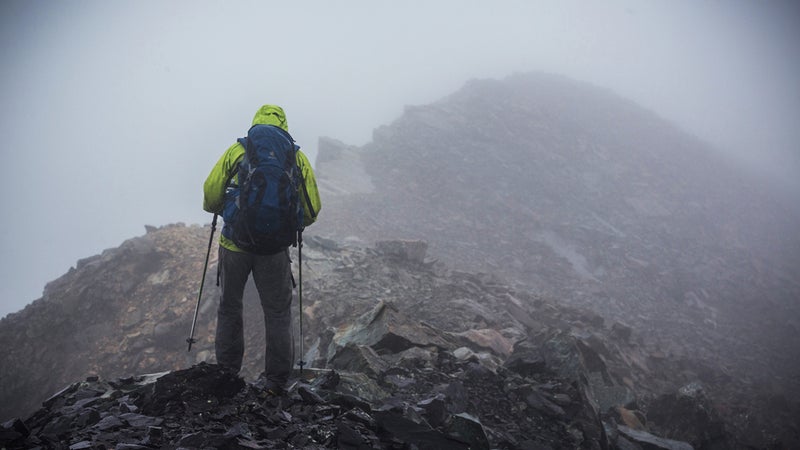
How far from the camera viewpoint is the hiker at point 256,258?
3943 millimetres

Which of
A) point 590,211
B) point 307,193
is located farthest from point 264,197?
point 590,211

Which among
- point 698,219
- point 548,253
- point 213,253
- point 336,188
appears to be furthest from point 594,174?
point 213,253

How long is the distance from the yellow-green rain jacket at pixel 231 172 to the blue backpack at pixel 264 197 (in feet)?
0.42

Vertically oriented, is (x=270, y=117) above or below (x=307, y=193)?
above

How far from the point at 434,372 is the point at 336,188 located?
89.1 ft

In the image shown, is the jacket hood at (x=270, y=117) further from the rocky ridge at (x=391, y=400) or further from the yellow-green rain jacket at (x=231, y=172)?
the rocky ridge at (x=391, y=400)

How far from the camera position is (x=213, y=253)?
13.7 meters

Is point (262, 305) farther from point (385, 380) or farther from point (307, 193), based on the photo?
point (385, 380)

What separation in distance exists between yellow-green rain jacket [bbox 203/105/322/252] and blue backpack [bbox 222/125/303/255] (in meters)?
0.13

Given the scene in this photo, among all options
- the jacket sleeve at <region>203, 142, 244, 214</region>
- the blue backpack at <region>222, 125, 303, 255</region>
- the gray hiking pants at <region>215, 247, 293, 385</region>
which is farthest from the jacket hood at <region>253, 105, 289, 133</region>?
the gray hiking pants at <region>215, 247, 293, 385</region>

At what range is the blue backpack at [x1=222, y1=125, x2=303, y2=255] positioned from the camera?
3752mm

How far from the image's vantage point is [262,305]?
4.36 meters

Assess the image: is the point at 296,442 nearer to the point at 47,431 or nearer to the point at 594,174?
the point at 47,431

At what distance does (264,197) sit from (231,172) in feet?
2.17
